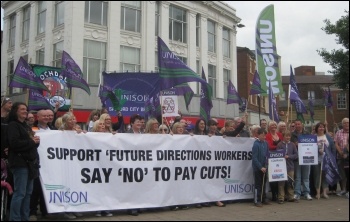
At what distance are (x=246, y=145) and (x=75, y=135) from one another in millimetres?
4240

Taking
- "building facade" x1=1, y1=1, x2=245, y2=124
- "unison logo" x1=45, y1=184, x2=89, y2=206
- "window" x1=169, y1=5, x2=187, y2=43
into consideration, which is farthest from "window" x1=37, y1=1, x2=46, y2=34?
"unison logo" x1=45, y1=184, x2=89, y2=206

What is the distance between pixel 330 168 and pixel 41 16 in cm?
2353

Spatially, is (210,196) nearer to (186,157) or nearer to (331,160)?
(186,157)

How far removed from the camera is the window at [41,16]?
2825 cm

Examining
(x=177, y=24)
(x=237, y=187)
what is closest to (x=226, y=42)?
(x=177, y=24)

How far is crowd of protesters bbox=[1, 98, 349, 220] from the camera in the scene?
6312 millimetres

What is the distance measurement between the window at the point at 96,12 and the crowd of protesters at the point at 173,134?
17085 millimetres

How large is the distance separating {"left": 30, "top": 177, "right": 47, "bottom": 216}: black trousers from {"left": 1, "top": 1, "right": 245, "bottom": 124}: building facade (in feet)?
54.8

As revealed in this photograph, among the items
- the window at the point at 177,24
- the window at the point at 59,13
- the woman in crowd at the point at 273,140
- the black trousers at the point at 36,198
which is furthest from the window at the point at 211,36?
the black trousers at the point at 36,198

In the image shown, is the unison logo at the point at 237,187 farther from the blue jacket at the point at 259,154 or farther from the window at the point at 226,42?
the window at the point at 226,42

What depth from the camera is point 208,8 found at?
1302 inches

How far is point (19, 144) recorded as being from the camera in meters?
6.15

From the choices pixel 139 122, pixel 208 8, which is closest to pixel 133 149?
pixel 139 122

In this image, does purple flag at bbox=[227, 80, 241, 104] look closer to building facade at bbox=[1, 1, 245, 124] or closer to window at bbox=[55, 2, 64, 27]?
building facade at bbox=[1, 1, 245, 124]
